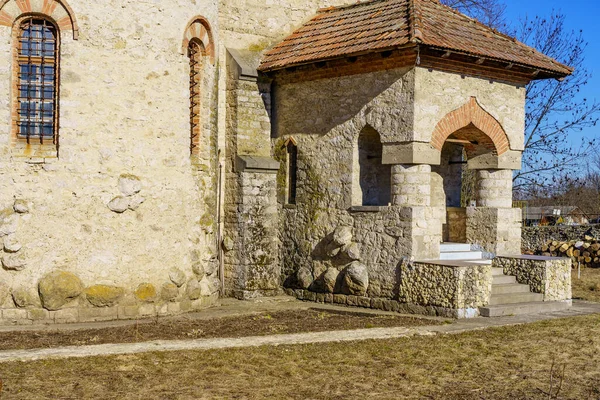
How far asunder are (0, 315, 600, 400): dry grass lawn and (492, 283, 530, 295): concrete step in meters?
2.96

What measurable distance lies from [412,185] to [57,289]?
228 inches

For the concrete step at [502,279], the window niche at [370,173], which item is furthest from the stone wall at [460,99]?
the concrete step at [502,279]

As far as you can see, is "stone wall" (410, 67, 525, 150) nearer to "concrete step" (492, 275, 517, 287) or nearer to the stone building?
the stone building

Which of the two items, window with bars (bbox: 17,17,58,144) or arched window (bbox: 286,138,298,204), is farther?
arched window (bbox: 286,138,298,204)

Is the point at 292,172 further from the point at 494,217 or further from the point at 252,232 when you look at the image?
the point at 494,217

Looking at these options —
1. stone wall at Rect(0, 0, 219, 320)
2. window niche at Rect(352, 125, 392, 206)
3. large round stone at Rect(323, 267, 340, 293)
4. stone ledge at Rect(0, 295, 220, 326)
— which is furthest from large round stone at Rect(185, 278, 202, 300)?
window niche at Rect(352, 125, 392, 206)

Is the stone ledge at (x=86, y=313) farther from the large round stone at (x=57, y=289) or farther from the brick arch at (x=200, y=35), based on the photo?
the brick arch at (x=200, y=35)

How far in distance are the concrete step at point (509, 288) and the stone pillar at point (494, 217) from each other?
2.84 feet

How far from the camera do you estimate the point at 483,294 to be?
1249 centimetres

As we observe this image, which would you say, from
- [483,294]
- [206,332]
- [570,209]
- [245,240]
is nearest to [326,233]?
[245,240]

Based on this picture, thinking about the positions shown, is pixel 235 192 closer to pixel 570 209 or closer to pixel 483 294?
pixel 483 294

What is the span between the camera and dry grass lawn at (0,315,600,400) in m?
7.52

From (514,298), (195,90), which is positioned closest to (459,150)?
(514,298)

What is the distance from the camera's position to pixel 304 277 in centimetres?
1449
